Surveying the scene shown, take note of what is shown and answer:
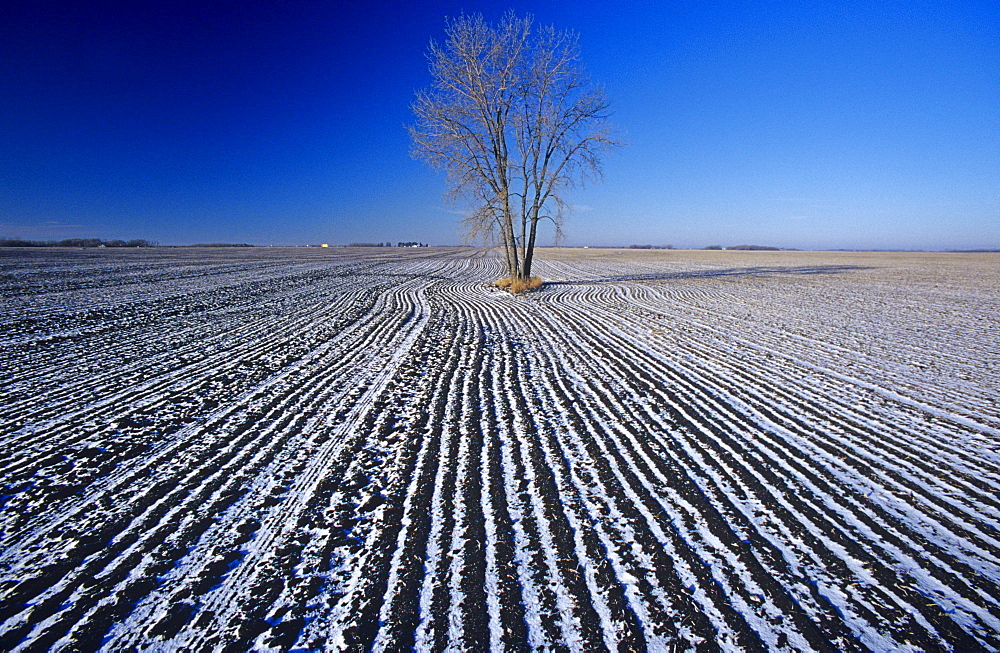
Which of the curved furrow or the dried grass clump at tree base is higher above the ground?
the dried grass clump at tree base

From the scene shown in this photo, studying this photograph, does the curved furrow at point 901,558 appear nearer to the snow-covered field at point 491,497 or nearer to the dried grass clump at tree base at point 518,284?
the snow-covered field at point 491,497

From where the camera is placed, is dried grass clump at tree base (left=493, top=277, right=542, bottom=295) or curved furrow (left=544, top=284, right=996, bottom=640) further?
dried grass clump at tree base (left=493, top=277, right=542, bottom=295)

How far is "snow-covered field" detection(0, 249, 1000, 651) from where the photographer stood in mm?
2303

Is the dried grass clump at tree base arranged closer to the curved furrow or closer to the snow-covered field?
the snow-covered field

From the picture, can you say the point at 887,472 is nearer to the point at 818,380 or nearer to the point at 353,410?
the point at 818,380

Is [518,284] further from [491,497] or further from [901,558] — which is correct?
[901,558]

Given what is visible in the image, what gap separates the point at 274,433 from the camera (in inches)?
175

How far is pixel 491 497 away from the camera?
3443 millimetres

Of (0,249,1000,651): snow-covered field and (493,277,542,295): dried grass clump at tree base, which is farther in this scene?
(493,277,542,295): dried grass clump at tree base

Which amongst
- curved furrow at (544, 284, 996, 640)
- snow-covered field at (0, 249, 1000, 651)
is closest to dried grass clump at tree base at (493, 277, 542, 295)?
snow-covered field at (0, 249, 1000, 651)

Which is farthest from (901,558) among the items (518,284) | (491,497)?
(518,284)

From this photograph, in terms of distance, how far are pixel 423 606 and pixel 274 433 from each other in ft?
9.29

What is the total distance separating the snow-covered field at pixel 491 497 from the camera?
7.55 feet

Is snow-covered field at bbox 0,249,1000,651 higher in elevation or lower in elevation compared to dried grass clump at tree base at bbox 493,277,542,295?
lower
